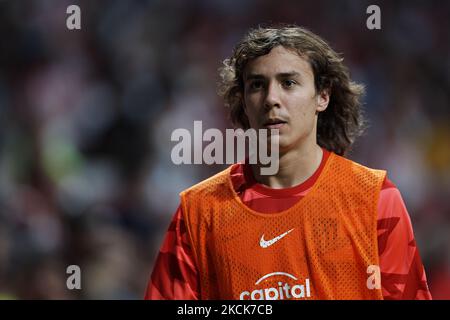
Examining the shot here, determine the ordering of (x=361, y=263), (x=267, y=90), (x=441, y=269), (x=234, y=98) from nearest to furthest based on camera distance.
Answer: (x=361, y=263)
(x=267, y=90)
(x=234, y=98)
(x=441, y=269)

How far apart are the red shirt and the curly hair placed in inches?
10.8

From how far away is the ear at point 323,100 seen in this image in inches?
136

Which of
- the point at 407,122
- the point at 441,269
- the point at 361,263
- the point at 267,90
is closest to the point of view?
the point at 361,263

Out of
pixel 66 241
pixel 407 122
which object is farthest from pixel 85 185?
pixel 407 122

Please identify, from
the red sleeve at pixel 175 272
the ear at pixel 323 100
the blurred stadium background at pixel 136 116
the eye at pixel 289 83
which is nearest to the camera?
the red sleeve at pixel 175 272

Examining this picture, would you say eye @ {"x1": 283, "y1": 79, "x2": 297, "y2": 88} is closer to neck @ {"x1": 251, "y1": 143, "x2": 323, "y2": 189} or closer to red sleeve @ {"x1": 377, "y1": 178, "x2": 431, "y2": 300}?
neck @ {"x1": 251, "y1": 143, "x2": 323, "y2": 189}

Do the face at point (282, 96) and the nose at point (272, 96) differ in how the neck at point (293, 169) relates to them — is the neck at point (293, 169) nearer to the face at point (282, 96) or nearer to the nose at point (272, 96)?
the face at point (282, 96)

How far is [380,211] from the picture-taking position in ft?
Result: 10.2

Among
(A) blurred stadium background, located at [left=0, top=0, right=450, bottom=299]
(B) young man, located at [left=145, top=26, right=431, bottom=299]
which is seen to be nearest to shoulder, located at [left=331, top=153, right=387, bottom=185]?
(B) young man, located at [left=145, top=26, right=431, bottom=299]

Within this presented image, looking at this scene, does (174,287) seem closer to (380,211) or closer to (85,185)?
(380,211)

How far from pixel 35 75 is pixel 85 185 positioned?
104cm

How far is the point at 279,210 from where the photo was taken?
10.6 ft

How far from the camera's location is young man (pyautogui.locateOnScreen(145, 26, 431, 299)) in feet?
10.1

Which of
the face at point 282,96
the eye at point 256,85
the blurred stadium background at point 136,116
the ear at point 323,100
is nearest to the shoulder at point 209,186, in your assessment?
the face at point 282,96
